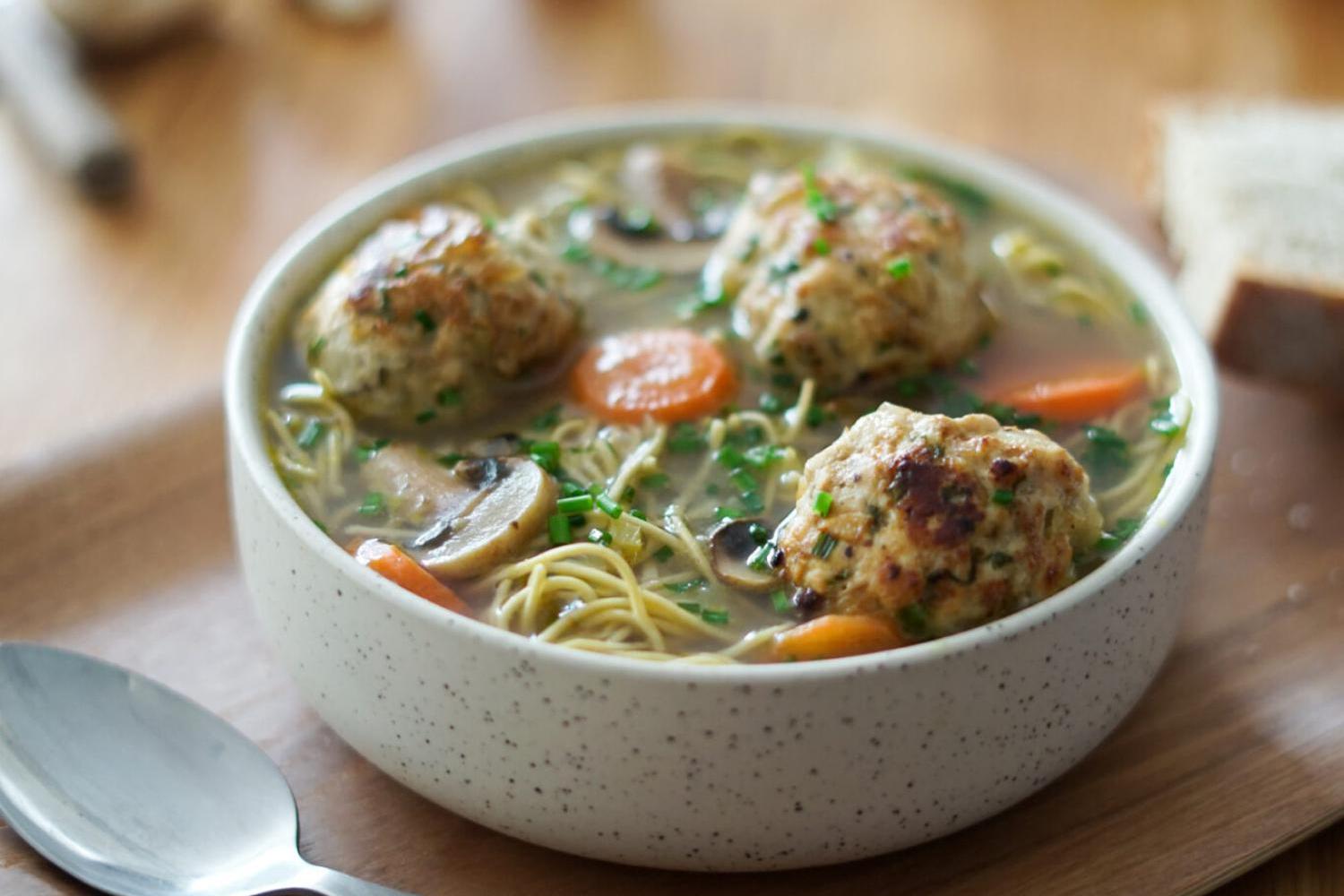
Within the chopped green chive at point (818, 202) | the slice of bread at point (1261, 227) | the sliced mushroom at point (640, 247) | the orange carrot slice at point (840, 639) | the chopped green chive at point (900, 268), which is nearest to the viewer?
the orange carrot slice at point (840, 639)

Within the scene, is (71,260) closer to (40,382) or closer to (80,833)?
(40,382)

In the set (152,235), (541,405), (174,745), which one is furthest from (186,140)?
(174,745)

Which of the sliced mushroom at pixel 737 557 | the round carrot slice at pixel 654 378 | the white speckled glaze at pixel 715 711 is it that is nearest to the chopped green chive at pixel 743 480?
the sliced mushroom at pixel 737 557

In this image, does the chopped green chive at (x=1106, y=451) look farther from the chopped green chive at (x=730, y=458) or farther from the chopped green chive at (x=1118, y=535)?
the chopped green chive at (x=730, y=458)

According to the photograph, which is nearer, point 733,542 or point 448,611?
point 448,611

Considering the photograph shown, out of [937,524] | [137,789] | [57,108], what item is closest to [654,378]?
[937,524]

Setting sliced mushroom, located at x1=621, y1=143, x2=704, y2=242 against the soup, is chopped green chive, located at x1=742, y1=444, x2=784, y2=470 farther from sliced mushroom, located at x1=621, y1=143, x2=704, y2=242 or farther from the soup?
sliced mushroom, located at x1=621, y1=143, x2=704, y2=242
